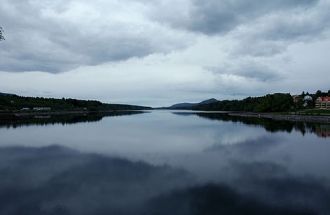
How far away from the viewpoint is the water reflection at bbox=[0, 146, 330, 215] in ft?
46.7

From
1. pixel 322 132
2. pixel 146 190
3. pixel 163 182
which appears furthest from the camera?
pixel 322 132

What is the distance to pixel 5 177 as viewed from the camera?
19.6 meters

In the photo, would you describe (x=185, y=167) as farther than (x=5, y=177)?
Yes

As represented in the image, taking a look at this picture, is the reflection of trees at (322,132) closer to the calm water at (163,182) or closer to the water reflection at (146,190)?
the calm water at (163,182)

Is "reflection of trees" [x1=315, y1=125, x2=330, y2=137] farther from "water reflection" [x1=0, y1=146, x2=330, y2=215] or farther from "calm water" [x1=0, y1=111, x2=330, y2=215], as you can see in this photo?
"water reflection" [x1=0, y1=146, x2=330, y2=215]

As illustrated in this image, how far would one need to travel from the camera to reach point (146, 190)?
56.1 ft

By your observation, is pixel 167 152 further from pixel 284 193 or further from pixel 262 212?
pixel 262 212

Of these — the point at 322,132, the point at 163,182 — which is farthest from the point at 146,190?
the point at 322,132

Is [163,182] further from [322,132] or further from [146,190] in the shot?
[322,132]

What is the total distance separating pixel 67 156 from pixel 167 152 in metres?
8.98

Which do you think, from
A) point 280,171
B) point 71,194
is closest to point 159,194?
point 71,194

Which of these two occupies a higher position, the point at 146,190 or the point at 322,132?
the point at 322,132

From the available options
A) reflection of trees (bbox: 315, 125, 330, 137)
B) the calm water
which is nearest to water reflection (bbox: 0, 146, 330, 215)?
the calm water

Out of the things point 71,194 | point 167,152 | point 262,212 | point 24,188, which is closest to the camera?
point 262,212
